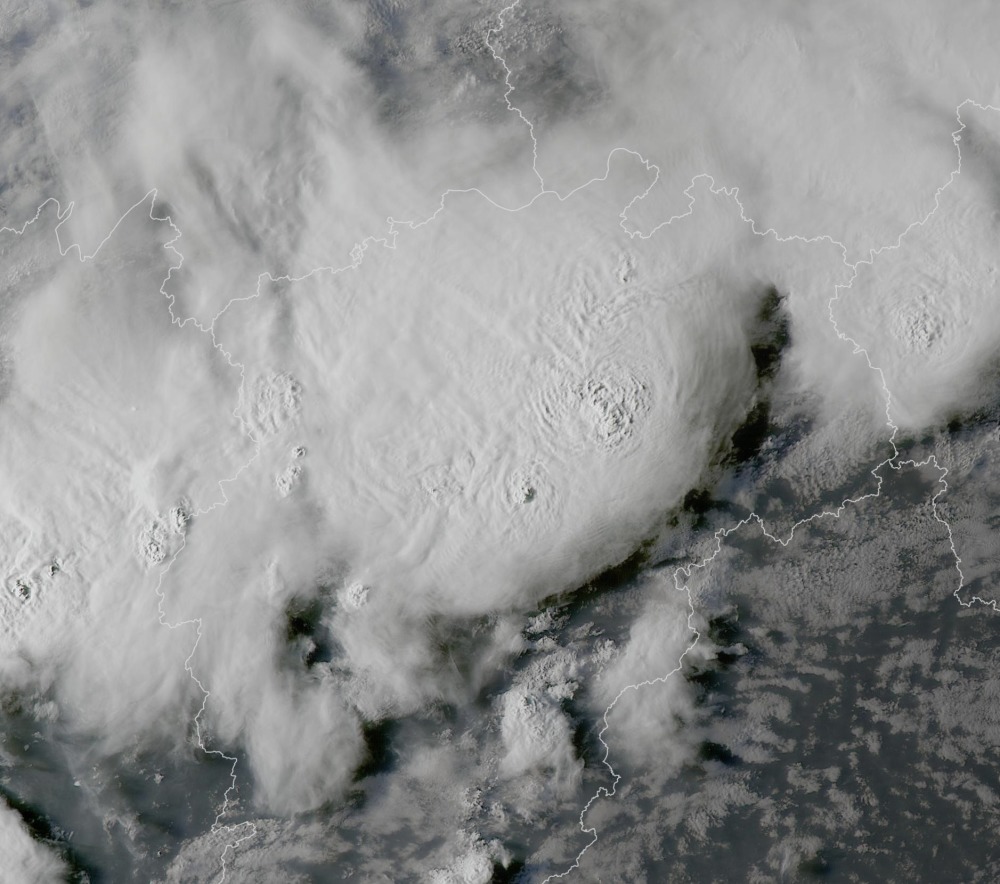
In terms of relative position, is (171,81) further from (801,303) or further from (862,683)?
(862,683)

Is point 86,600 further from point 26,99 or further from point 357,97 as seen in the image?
point 357,97

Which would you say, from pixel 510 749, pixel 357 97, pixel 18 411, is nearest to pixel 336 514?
pixel 510 749

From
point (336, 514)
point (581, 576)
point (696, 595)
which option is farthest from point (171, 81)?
point (696, 595)

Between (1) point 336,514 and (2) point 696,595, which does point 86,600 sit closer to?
(1) point 336,514

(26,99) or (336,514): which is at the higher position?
(26,99)

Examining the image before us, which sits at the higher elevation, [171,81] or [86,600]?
[171,81]

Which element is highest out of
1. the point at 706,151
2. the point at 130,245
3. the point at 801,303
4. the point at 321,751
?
the point at 130,245

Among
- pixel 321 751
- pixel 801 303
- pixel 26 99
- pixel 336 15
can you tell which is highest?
pixel 26 99
